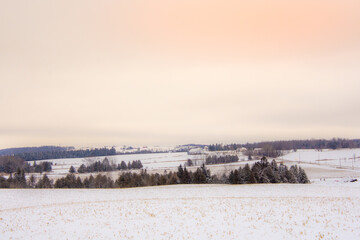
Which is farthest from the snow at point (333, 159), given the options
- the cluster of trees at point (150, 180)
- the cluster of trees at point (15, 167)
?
the cluster of trees at point (15, 167)

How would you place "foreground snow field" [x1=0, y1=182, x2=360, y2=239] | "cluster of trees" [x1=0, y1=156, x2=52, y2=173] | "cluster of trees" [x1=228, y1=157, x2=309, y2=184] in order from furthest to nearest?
"cluster of trees" [x1=0, y1=156, x2=52, y2=173]
"cluster of trees" [x1=228, y1=157, x2=309, y2=184]
"foreground snow field" [x1=0, y1=182, x2=360, y2=239]

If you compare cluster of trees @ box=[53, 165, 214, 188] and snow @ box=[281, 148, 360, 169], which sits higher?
cluster of trees @ box=[53, 165, 214, 188]

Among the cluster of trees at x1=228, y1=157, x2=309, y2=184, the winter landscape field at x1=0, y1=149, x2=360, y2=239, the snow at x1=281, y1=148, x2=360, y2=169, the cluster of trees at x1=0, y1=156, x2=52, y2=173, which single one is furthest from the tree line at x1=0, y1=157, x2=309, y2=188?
the snow at x1=281, y1=148, x2=360, y2=169

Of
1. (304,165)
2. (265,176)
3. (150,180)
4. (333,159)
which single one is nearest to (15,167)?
(150,180)

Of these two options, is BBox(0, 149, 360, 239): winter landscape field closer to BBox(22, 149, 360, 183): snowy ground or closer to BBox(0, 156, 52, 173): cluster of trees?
BBox(22, 149, 360, 183): snowy ground

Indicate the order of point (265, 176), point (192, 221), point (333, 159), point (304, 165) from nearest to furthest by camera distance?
1. point (192, 221)
2. point (265, 176)
3. point (304, 165)
4. point (333, 159)

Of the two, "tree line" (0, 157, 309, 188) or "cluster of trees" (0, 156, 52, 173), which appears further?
"cluster of trees" (0, 156, 52, 173)

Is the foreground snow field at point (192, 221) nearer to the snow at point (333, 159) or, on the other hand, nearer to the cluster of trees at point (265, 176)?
the cluster of trees at point (265, 176)

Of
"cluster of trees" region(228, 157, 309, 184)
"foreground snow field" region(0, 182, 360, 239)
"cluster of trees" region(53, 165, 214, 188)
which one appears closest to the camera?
"foreground snow field" region(0, 182, 360, 239)

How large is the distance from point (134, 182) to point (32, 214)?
34024mm

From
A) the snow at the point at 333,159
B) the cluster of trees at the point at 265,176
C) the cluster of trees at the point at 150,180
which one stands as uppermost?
the cluster of trees at the point at 265,176

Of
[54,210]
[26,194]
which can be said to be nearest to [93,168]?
[26,194]

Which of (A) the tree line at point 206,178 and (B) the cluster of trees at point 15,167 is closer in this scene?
(A) the tree line at point 206,178

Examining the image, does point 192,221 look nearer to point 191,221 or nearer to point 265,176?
point 191,221
